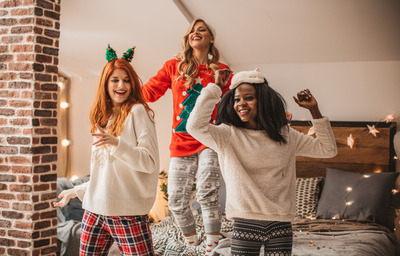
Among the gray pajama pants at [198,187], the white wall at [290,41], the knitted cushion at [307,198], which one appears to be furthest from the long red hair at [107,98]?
the knitted cushion at [307,198]

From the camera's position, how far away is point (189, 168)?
226cm

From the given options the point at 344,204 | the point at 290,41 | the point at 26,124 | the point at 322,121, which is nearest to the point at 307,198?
the point at 344,204

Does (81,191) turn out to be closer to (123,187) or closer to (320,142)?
(123,187)

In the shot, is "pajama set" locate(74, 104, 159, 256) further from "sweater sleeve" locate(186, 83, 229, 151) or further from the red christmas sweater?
the red christmas sweater

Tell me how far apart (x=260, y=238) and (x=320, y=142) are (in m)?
0.52

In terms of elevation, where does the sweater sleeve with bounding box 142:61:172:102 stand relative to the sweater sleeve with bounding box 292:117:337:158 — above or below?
above

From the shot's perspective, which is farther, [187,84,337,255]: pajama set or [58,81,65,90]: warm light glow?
[58,81,65,90]: warm light glow

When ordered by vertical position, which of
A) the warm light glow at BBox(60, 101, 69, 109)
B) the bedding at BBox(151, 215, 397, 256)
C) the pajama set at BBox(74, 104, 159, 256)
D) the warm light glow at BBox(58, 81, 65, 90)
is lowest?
the bedding at BBox(151, 215, 397, 256)

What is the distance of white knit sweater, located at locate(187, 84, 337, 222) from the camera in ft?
5.41

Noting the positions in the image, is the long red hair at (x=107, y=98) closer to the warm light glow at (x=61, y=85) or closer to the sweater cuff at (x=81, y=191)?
the sweater cuff at (x=81, y=191)

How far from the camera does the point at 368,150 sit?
3676 mm

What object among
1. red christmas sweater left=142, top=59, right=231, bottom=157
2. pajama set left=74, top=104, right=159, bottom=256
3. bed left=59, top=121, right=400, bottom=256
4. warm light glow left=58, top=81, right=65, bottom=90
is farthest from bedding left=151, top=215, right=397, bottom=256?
warm light glow left=58, top=81, right=65, bottom=90

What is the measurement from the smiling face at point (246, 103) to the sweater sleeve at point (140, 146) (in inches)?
15.5

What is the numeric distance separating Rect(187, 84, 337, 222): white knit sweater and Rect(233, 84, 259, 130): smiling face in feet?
0.23
